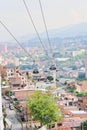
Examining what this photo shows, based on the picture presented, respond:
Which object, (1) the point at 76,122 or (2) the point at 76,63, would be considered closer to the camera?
(1) the point at 76,122

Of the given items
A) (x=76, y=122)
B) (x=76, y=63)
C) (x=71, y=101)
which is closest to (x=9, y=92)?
(x=71, y=101)

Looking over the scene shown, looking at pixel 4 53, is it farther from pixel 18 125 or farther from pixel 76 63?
pixel 18 125

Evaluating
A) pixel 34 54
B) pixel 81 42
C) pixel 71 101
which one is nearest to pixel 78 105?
pixel 71 101

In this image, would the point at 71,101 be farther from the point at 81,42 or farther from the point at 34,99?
the point at 81,42

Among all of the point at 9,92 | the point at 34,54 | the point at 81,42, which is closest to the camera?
the point at 9,92

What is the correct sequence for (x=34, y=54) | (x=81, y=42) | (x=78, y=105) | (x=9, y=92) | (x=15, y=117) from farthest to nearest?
(x=81, y=42) < (x=34, y=54) < (x=9, y=92) < (x=78, y=105) < (x=15, y=117)

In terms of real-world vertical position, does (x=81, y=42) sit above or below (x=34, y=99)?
above
